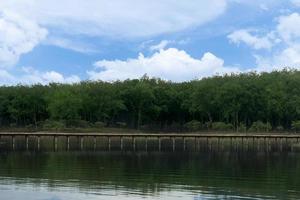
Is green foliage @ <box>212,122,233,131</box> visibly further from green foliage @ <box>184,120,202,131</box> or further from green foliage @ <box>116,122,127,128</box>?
green foliage @ <box>116,122,127,128</box>

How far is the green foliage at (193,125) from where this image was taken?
110 meters

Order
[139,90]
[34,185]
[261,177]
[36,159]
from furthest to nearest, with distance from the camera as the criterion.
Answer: [139,90] < [36,159] < [261,177] < [34,185]

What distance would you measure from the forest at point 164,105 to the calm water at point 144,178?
53.5 metres

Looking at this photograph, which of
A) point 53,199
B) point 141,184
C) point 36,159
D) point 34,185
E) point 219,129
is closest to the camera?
point 53,199

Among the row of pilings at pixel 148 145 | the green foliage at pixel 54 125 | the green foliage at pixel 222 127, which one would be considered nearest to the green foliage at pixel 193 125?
the green foliage at pixel 222 127

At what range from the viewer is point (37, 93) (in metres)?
118

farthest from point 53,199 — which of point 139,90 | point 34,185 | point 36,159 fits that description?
point 139,90

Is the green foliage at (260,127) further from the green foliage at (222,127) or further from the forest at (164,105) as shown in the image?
the green foliage at (222,127)

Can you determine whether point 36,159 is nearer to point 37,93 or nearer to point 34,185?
point 34,185

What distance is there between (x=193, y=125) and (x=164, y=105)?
25.9ft

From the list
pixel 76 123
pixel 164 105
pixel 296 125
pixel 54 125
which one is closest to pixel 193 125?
pixel 164 105

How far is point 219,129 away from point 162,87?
20326 millimetres

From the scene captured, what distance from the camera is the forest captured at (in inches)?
4188

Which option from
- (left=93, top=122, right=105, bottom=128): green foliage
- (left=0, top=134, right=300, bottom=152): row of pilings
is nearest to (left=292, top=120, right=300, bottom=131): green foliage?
(left=0, top=134, right=300, bottom=152): row of pilings
